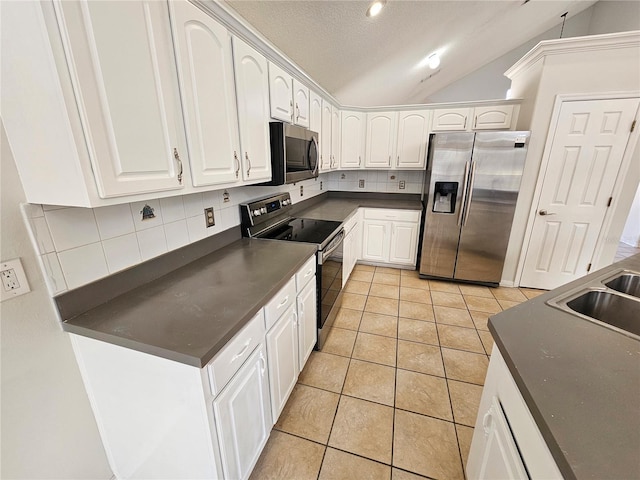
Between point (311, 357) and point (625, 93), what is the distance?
3603mm

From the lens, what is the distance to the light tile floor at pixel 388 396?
139 cm

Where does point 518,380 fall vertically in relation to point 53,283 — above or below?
below

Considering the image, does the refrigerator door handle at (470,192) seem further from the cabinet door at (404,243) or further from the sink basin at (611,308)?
the sink basin at (611,308)

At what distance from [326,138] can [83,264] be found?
92.8 inches

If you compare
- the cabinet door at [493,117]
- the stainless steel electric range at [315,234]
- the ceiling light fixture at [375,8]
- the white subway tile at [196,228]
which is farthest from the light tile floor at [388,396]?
the ceiling light fixture at [375,8]

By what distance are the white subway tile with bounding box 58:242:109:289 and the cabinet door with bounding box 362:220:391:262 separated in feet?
9.57

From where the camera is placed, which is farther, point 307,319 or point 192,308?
point 307,319

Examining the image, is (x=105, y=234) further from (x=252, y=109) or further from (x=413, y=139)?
(x=413, y=139)

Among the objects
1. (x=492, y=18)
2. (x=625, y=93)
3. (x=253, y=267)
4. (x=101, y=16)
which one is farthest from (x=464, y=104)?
(x=101, y=16)

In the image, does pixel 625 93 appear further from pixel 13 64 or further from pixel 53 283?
pixel 53 283

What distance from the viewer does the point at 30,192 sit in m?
0.89

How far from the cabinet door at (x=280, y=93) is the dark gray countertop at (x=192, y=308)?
964 millimetres

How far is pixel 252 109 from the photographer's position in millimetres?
1520

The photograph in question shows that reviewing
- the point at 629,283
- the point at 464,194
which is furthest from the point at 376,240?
the point at 629,283
